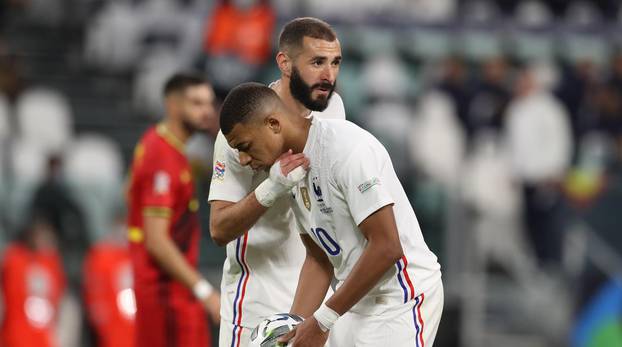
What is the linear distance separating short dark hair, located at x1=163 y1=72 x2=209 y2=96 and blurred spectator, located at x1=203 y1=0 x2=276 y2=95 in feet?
21.3

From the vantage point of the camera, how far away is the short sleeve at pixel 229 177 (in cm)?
574

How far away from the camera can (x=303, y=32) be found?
566 centimetres

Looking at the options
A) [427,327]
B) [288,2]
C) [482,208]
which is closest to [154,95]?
[288,2]

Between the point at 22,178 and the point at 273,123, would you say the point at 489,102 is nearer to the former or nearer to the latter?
the point at 22,178

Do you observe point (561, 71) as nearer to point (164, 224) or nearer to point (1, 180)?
point (1, 180)

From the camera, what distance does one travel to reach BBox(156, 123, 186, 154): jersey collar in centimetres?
764

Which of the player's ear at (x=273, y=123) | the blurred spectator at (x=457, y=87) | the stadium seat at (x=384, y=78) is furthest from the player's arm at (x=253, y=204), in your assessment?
the stadium seat at (x=384, y=78)

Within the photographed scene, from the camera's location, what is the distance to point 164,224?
7.36 m

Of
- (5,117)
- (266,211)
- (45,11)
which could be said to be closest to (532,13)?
(45,11)

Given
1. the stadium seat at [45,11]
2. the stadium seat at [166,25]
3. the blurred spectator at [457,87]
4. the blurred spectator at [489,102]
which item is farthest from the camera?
the stadium seat at [45,11]

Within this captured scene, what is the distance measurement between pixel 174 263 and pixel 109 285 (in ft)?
12.5

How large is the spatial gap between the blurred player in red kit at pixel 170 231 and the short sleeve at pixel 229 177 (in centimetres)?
154

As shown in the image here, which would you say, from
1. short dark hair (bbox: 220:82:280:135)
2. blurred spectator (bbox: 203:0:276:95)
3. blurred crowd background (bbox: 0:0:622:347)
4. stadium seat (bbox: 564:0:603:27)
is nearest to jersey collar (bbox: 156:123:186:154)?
blurred crowd background (bbox: 0:0:622:347)

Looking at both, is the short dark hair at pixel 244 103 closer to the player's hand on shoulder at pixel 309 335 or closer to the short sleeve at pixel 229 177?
the short sleeve at pixel 229 177
